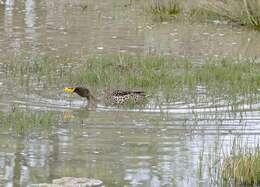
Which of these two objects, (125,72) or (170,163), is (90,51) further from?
(170,163)

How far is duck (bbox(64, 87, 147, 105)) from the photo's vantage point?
1187cm

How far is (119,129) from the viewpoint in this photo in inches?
417

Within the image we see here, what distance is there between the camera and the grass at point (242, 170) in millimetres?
8094

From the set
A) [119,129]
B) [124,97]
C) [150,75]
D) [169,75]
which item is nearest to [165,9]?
[169,75]

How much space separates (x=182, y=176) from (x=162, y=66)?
5.94 metres

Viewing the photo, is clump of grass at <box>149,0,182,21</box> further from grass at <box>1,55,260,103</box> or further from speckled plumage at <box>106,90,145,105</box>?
speckled plumage at <box>106,90,145,105</box>

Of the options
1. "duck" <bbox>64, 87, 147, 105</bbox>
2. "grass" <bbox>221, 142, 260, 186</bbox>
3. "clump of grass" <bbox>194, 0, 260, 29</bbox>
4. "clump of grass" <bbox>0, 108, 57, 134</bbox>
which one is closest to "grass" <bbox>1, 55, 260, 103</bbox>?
"duck" <bbox>64, 87, 147, 105</bbox>

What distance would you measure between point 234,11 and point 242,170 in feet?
38.4

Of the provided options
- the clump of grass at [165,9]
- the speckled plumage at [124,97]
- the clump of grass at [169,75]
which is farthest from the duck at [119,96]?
the clump of grass at [165,9]

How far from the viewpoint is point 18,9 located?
2216 centimetres

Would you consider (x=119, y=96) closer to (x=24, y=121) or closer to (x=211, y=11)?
(x=24, y=121)

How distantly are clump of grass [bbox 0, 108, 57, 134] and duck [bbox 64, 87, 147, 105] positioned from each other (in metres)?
1.30

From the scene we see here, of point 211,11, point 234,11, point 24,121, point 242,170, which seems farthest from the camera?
point 211,11

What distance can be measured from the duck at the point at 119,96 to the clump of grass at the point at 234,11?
6841 mm
